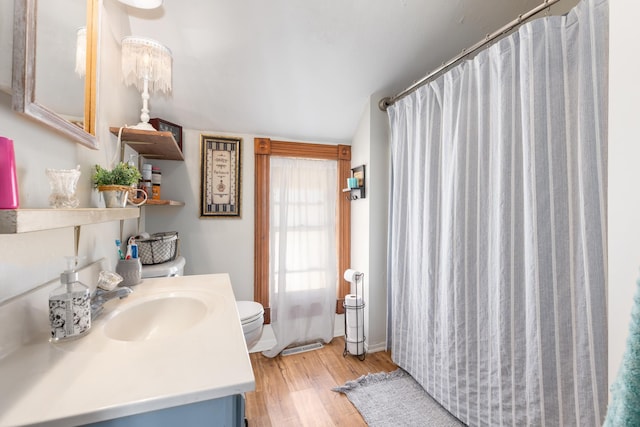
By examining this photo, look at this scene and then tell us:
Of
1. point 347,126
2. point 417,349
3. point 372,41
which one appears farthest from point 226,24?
point 417,349

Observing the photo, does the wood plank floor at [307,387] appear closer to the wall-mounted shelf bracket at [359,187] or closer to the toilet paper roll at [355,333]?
the toilet paper roll at [355,333]

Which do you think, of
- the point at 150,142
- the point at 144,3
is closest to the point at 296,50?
the point at 144,3

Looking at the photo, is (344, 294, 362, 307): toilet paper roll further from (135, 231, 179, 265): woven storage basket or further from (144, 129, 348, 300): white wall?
(135, 231, 179, 265): woven storage basket

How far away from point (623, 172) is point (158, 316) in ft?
5.07

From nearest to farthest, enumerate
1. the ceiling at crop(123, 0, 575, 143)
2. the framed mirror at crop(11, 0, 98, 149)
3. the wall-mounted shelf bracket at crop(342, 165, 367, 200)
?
the framed mirror at crop(11, 0, 98, 149) → the ceiling at crop(123, 0, 575, 143) → the wall-mounted shelf bracket at crop(342, 165, 367, 200)

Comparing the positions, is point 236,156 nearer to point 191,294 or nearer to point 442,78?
point 191,294

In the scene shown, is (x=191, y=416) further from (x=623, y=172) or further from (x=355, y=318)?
(x=355, y=318)

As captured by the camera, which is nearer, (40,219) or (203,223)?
(40,219)

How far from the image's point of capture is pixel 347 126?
239cm

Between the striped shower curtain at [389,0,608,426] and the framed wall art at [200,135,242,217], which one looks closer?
the striped shower curtain at [389,0,608,426]

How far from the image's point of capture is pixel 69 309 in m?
0.70

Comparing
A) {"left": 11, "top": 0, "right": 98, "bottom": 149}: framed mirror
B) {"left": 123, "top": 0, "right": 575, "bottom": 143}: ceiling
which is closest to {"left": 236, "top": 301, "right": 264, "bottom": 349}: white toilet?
{"left": 11, "top": 0, "right": 98, "bottom": 149}: framed mirror

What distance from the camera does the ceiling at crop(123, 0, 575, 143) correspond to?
1510 millimetres

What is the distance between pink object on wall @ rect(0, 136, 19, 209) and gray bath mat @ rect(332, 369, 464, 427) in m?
1.79
